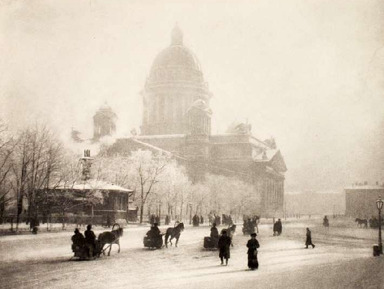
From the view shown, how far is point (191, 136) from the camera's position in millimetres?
53812

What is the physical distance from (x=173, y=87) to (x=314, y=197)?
4457 cm

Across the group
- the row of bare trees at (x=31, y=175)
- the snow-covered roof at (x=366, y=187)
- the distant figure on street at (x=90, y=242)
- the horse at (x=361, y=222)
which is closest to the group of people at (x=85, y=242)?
the distant figure on street at (x=90, y=242)

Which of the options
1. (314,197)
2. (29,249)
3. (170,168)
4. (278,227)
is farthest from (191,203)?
(29,249)

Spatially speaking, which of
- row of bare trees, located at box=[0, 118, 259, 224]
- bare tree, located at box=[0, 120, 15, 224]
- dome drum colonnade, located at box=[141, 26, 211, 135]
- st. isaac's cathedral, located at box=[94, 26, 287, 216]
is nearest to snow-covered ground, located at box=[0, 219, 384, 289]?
bare tree, located at box=[0, 120, 15, 224]

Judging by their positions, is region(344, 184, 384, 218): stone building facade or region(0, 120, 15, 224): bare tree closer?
region(344, 184, 384, 218): stone building facade

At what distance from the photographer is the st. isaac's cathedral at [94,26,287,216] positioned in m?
42.2

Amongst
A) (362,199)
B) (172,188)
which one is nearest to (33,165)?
(362,199)

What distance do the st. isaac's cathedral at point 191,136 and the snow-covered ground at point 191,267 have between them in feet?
69.1

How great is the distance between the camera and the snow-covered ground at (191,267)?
1009 cm

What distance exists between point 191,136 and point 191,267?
42086mm

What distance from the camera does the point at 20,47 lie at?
1364 centimetres

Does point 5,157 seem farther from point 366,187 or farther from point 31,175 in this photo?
point 366,187

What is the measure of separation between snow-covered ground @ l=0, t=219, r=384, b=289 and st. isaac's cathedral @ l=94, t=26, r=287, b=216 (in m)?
21.1

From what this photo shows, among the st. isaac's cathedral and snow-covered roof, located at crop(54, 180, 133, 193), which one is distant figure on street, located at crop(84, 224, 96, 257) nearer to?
snow-covered roof, located at crop(54, 180, 133, 193)
